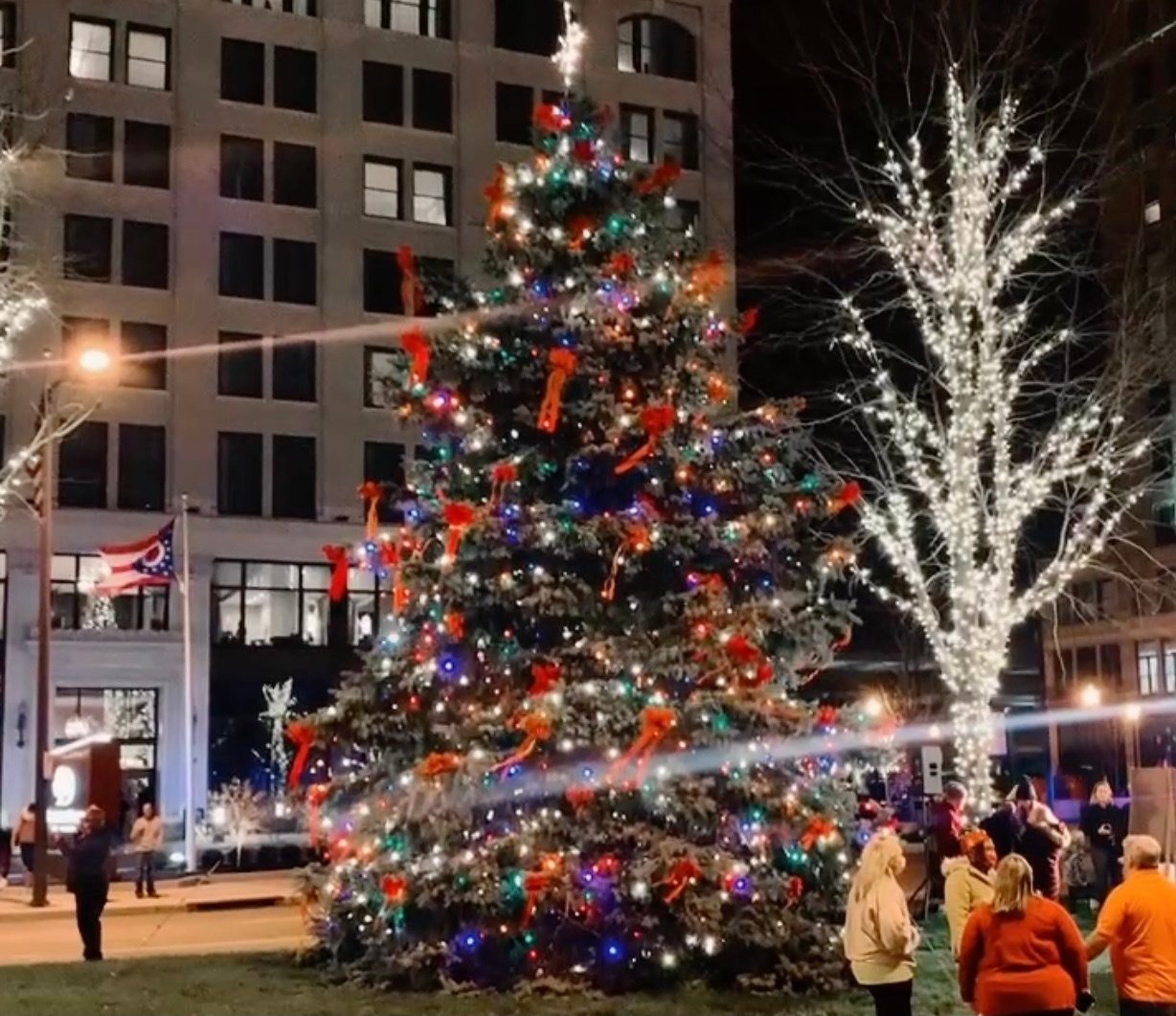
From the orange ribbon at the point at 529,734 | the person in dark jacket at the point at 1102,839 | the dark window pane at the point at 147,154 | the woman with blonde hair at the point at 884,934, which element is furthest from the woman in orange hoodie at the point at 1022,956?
the dark window pane at the point at 147,154

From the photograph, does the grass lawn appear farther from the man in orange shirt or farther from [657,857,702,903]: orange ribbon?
the man in orange shirt

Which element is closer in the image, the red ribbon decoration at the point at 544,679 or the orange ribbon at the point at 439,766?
the orange ribbon at the point at 439,766

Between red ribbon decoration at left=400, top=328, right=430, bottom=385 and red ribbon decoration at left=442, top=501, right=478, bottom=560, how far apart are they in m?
1.54

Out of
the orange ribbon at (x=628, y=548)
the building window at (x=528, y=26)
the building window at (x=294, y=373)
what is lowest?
the orange ribbon at (x=628, y=548)

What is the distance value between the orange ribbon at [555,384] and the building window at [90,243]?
31848 mm

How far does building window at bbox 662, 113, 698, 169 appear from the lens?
52.2 m

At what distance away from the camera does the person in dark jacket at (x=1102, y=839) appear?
20109 mm

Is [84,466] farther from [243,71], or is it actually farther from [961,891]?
[961,891]

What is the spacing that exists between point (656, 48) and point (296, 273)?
14.5 m

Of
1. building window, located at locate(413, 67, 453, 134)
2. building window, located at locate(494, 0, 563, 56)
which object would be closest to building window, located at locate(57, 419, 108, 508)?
building window, located at locate(413, 67, 453, 134)

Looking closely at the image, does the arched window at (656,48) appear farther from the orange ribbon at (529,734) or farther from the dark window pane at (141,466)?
the orange ribbon at (529,734)

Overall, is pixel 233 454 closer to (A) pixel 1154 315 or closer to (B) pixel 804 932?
(A) pixel 1154 315

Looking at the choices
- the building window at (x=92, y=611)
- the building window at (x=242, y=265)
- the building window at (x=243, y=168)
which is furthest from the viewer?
the building window at (x=243, y=168)

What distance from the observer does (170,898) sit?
90.7 ft
